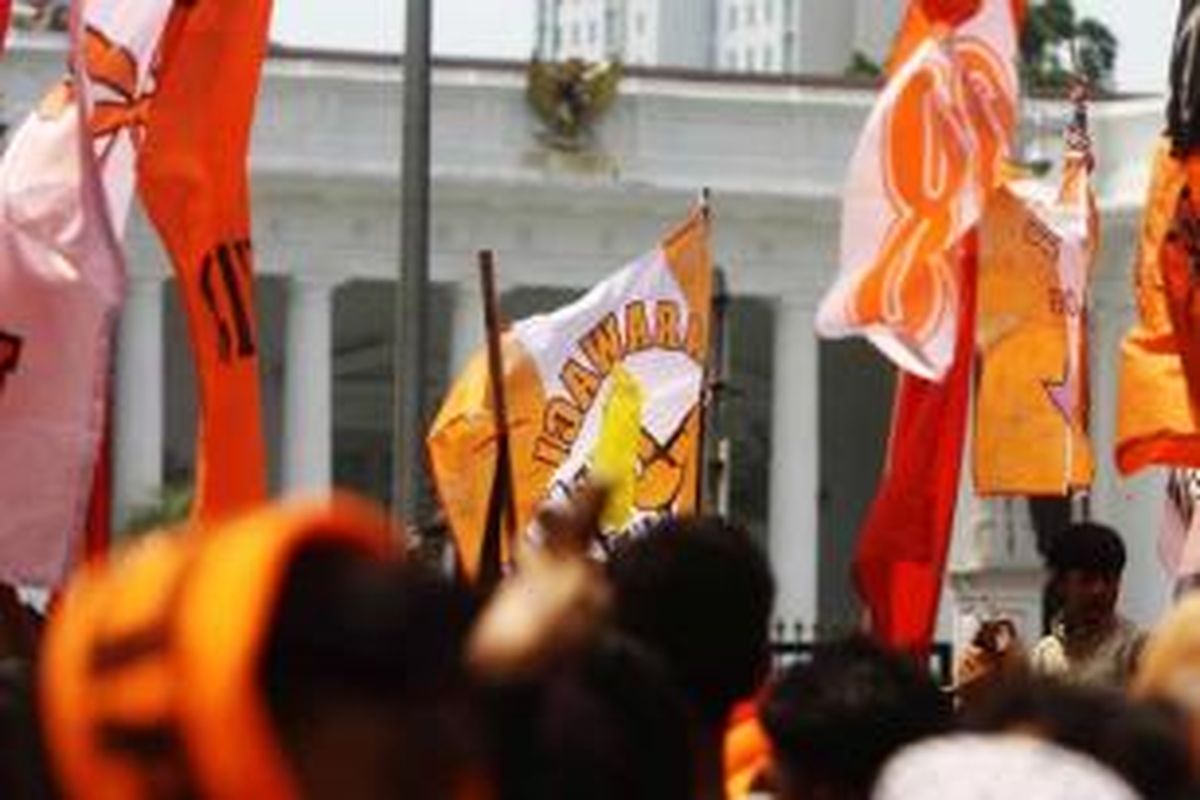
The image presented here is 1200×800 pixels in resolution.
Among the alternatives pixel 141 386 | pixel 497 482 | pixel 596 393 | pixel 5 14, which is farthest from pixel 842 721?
pixel 141 386

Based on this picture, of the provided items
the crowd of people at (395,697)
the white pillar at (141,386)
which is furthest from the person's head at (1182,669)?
the white pillar at (141,386)

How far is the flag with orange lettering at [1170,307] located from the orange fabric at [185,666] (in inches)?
284

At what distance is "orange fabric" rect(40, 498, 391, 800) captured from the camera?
3129mm

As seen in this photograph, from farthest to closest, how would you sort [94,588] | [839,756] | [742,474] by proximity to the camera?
[742,474] < [839,756] < [94,588]

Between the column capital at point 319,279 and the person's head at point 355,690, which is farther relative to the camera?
the column capital at point 319,279

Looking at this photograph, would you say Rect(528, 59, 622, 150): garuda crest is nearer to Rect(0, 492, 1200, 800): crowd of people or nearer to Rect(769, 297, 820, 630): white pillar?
Rect(769, 297, 820, 630): white pillar

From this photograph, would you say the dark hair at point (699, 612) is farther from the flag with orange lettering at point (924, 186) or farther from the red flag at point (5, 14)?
the red flag at point (5, 14)

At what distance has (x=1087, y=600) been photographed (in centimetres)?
987

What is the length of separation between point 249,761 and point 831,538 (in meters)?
72.7

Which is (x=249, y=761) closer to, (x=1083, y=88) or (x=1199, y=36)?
(x=1199, y=36)

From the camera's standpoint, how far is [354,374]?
7662 centimetres

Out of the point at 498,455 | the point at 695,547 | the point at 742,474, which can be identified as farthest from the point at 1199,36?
the point at 742,474

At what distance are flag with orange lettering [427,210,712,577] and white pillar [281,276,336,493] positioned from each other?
4961cm

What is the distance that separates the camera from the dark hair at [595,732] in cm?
341
